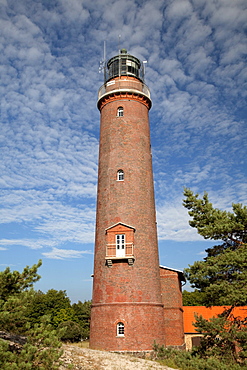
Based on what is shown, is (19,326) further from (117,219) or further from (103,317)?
(117,219)

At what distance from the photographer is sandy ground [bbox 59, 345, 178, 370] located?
13.3 metres

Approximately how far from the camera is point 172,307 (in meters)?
22.5

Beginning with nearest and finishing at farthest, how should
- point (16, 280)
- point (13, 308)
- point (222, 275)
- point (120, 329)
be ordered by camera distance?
1. point (13, 308)
2. point (16, 280)
3. point (222, 275)
4. point (120, 329)

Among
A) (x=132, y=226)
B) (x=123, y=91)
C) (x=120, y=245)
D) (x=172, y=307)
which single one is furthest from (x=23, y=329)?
(x=123, y=91)

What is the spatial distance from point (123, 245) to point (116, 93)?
35.8 ft

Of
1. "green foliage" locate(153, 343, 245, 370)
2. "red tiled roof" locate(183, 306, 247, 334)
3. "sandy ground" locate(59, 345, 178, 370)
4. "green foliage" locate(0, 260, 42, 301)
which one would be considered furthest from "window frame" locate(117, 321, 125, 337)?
"red tiled roof" locate(183, 306, 247, 334)

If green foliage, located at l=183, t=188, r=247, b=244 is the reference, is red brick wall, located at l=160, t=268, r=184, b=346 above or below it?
below

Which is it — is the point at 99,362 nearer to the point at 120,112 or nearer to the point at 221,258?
the point at 221,258

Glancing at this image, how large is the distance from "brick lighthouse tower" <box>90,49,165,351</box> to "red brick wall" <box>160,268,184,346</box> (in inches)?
106

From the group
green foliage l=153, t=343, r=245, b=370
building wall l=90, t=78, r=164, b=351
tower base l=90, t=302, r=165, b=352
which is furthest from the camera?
building wall l=90, t=78, r=164, b=351

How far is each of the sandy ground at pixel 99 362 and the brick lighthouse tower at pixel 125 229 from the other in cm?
299

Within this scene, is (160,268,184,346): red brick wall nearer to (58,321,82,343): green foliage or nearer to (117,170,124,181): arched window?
(117,170,124,181): arched window

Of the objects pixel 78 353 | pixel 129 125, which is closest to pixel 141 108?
pixel 129 125

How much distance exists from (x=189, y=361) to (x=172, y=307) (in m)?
7.23
